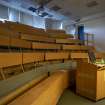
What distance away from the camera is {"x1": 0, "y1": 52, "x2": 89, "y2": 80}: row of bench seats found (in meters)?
2.06

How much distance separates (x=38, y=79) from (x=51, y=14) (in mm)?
3256

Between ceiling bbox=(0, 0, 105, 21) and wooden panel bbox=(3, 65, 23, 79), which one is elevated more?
ceiling bbox=(0, 0, 105, 21)

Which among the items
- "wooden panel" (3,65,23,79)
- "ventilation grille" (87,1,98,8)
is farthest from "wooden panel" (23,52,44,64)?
"ventilation grille" (87,1,98,8)

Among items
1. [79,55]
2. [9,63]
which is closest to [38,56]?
[9,63]

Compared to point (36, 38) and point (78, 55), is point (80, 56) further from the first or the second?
point (36, 38)

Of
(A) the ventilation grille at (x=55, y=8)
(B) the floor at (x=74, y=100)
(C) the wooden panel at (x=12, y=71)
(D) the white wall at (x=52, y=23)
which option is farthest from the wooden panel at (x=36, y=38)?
(D) the white wall at (x=52, y=23)

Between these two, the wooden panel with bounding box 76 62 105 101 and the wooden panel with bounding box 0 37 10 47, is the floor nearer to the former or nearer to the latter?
the wooden panel with bounding box 76 62 105 101

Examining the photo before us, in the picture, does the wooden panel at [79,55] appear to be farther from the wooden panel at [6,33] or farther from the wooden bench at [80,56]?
the wooden panel at [6,33]

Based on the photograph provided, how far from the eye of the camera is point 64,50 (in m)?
4.47

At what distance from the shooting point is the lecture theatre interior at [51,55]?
7.07ft

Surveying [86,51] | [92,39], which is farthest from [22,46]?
[92,39]

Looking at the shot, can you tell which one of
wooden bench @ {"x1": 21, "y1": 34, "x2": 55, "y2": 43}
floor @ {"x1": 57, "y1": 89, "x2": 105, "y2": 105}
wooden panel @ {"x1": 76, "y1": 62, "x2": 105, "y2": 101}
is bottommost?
floor @ {"x1": 57, "y1": 89, "x2": 105, "y2": 105}

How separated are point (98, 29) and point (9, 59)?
15.6ft

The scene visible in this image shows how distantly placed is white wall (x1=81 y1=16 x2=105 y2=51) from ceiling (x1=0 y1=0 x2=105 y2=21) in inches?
18.5
